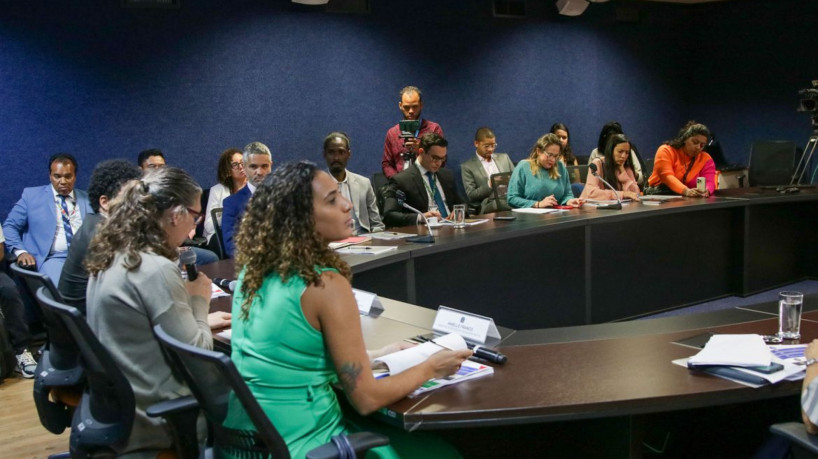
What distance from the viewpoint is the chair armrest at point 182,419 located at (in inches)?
74.1

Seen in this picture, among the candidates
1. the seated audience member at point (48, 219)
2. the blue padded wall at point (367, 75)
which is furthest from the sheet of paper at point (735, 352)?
the blue padded wall at point (367, 75)

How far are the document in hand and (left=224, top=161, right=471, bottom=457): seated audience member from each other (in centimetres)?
5

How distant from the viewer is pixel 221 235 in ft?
14.5

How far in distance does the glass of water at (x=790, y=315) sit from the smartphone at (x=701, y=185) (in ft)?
11.3

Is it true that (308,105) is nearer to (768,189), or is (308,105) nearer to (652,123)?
(768,189)

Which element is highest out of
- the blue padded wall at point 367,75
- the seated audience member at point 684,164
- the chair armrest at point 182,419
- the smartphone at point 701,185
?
the blue padded wall at point 367,75

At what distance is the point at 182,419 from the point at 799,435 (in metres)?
1.43

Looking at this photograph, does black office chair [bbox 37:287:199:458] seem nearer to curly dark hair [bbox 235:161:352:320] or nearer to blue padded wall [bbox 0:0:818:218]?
curly dark hair [bbox 235:161:352:320]

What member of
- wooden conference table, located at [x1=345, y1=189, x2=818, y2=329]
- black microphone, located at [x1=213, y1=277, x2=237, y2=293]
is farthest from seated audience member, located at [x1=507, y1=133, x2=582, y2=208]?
black microphone, located at [x1=213, y1=277, x2=237, y2=293]

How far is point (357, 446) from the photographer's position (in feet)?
5.26

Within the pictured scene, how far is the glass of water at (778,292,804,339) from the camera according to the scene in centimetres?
211

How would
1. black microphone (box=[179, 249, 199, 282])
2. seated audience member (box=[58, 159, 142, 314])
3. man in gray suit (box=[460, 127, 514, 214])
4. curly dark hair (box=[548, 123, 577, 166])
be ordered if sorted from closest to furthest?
black microphone (box=[179, 249, 199, 282]), seated audience member (box=[58, 159, 142, 314]), man in gray suit (box=[460, 127, 514, 214]), curly dark hair (box=[548, 123, 577, 166])

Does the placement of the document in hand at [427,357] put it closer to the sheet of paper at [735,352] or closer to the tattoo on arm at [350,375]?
the tattoo on arm at [350,375]

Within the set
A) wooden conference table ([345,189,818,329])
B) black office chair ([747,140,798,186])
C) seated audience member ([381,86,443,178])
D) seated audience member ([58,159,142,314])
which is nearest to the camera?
seated audience member ([58,159,142,314])
